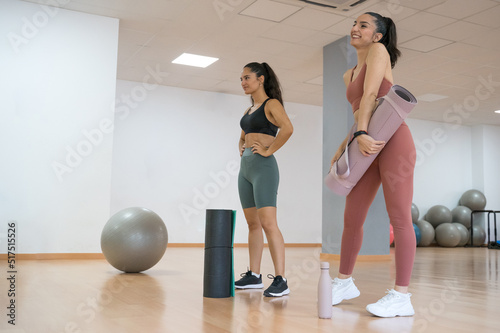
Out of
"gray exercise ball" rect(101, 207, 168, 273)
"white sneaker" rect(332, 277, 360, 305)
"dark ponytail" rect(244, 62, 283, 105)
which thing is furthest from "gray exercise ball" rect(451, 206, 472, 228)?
"white sneaker" rect(332, 277, 360, 305)

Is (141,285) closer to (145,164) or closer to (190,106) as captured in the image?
(145,164)

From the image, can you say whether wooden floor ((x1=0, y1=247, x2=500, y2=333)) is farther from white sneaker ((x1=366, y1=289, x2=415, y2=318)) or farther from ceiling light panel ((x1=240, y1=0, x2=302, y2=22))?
ceiling light panel ((x1=240, y1=0, x2=302, y2=22))

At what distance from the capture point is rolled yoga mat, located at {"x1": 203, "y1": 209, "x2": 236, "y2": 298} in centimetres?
263

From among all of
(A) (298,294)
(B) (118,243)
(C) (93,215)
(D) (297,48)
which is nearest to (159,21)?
(D) (297,48)

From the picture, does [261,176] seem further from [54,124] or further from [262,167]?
[54,124]

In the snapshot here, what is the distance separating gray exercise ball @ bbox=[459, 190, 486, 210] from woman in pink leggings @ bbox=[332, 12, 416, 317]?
30.2 feet

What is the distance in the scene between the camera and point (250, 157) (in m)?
2.84

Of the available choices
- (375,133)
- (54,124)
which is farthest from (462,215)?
(375,133)

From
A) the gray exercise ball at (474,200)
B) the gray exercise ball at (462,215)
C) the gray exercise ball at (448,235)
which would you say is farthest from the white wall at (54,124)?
the gray exercise ball at (474,200)

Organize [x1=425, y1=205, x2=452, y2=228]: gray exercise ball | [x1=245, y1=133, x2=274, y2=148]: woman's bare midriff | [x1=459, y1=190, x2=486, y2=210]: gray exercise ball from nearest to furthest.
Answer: [x1=245, y1=133, x2=274, y2=148]: woman's bare midriff
[x1=425, y1=205, x2=452, y2=228]: gray exercise ball
[x1=459, y1=190, x2=486, y2=210]: gray exercise ball

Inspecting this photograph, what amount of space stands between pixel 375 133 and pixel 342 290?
2.76ft

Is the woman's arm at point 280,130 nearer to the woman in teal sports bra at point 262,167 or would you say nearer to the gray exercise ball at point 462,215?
the woman in teal sports bra at point 262,167

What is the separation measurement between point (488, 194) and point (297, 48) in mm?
7023

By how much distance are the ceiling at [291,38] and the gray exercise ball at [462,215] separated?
120 inches
